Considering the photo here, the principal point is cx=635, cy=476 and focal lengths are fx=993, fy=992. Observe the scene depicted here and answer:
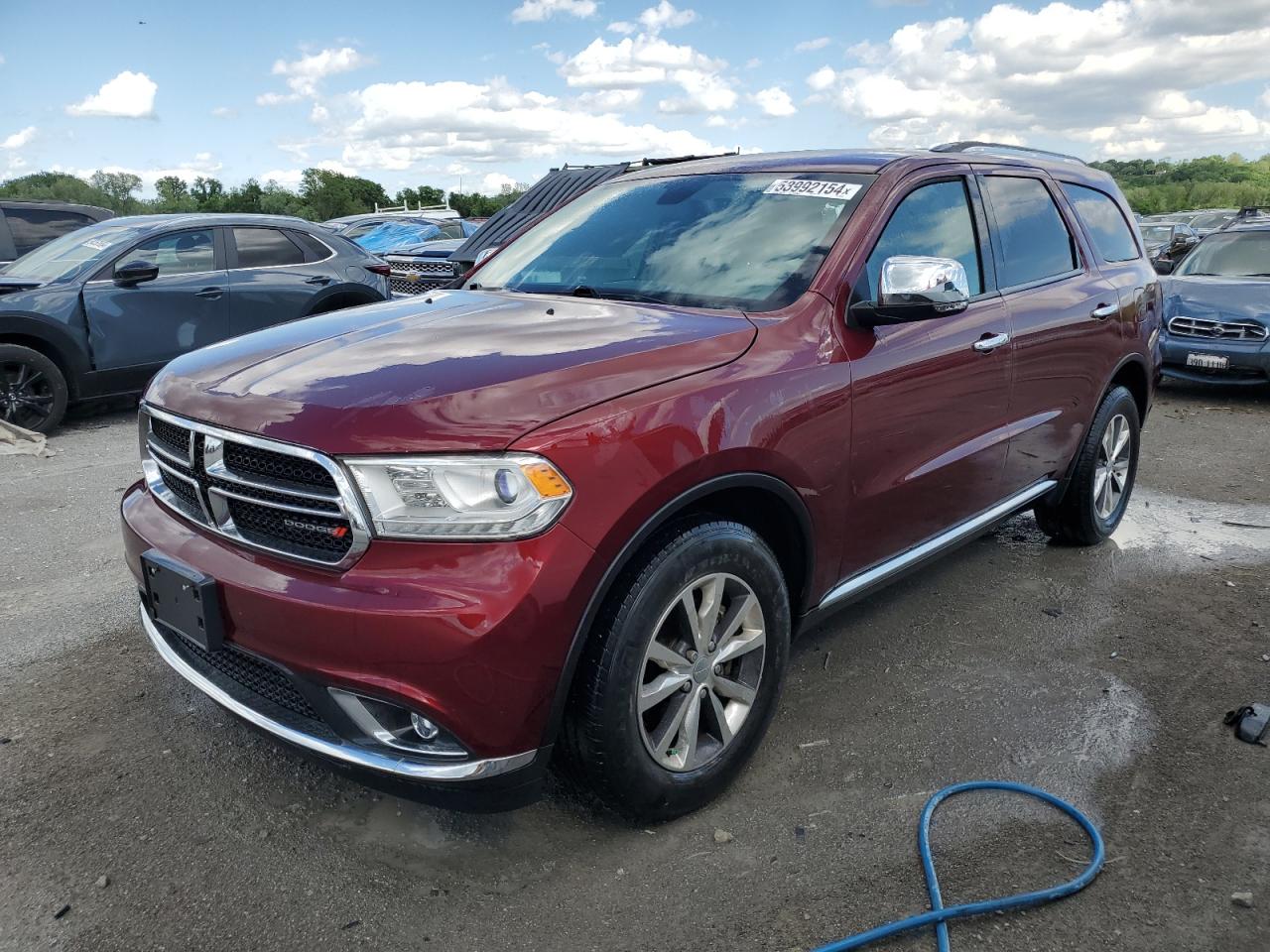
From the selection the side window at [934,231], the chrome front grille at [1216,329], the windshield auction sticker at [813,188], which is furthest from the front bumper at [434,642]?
the chrome front grille at [1216,329]

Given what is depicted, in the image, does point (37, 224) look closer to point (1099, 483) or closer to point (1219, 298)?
point (1099, 483)

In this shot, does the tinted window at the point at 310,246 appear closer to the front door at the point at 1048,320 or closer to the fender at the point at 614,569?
the front door at the point at 1048,320

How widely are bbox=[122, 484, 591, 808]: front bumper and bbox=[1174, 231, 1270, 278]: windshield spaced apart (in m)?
10.2

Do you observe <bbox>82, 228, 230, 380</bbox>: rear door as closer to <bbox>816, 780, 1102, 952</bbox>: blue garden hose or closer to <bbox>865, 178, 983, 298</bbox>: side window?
<bbox>865, 178, 983, 298</bbox>: side window

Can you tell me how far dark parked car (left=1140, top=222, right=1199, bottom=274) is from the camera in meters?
15.1

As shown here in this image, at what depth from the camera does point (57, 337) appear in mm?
7461

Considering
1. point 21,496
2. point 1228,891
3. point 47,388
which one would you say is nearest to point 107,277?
point 47,388

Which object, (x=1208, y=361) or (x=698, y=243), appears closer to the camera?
(x=698, y=243)

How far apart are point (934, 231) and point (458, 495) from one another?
2217mm

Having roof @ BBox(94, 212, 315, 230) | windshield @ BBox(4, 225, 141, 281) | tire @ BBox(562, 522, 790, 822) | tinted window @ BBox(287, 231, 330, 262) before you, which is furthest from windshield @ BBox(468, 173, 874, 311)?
tinted window @ BBox(287, 231, 330, 262)

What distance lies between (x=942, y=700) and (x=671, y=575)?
152 cm

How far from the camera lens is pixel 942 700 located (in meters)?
3.48

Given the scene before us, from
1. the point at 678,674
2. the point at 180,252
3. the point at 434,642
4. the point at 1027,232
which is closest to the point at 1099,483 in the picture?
the point at 1027,232

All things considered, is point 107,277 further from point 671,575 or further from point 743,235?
point 671,575
